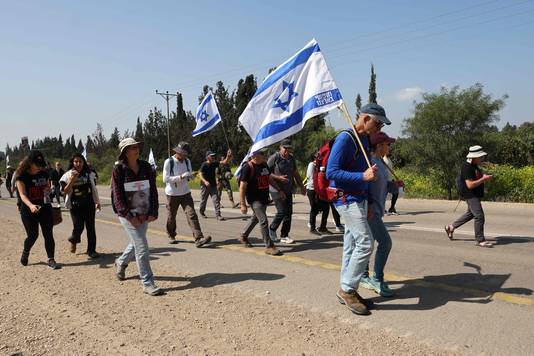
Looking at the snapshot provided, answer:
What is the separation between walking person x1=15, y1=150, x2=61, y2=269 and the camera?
22.7ft

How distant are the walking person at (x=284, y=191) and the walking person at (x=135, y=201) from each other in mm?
3244

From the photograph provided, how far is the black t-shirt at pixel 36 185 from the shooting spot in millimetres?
6945

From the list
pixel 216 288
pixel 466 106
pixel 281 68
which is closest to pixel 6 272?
pixel 216 288

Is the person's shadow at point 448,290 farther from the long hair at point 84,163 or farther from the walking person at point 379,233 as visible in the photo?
the long hair at point 84,163

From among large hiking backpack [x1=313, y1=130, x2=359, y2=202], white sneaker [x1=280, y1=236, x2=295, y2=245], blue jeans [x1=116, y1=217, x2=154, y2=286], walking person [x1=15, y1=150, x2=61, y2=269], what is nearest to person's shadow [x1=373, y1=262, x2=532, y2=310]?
large hiking backpack [x1=313, y1=130, x2=359, y2=202]

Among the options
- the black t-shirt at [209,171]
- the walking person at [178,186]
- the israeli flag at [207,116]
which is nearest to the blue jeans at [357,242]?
the walking person at [178,186]

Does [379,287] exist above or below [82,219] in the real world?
below

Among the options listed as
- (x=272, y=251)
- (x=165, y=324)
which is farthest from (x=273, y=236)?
(x=165, y=324)

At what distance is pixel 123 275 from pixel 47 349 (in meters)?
2.27

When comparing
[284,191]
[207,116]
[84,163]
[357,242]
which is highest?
[207,116]

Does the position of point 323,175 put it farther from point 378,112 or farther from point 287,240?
point 287,240

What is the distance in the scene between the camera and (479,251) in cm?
732

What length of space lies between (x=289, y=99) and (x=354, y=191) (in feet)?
7.75

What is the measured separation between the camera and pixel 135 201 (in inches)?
221
